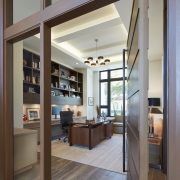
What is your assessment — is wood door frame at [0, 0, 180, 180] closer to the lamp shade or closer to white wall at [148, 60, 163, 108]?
the lamp shade

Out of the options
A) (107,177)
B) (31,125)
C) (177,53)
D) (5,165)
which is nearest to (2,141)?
(5,165)

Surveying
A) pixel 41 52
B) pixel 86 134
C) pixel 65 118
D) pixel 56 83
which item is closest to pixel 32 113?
pixel 65 118

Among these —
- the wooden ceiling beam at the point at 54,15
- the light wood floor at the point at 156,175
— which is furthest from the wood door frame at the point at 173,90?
the light wood floor at the point at 156,175

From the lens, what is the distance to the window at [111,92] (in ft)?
28.2

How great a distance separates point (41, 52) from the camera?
169 centimetres

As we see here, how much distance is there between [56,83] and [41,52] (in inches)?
197

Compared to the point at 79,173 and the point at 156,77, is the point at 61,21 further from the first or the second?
the point at 156,77

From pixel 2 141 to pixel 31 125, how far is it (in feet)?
9.28

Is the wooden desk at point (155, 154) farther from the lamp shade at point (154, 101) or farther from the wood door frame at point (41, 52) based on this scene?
the lamp shade at point (154, 101)

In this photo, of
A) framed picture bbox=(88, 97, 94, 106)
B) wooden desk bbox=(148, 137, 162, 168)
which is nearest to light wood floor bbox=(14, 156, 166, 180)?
wooden desk bbox=(148, 137, 162, 168)

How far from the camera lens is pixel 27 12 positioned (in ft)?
10.3

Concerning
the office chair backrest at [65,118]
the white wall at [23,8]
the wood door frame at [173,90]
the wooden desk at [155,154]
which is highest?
the white wall at [23,8]

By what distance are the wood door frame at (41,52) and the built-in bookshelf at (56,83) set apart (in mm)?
2937

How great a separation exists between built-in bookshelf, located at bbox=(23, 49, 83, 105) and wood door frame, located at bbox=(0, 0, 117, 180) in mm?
2937
